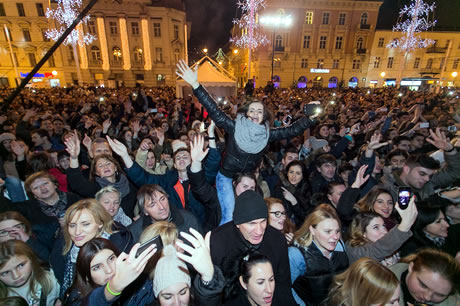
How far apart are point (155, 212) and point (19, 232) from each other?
149 centimetres

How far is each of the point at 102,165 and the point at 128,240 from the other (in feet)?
5.03

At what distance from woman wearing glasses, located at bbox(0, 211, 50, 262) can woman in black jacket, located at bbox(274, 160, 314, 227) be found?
3.21 m

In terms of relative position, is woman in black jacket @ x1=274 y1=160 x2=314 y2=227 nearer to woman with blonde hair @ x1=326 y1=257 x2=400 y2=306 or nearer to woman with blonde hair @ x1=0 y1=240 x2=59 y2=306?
woman with blonde hair @ x1=326 y1=257 x2=400 y2=306

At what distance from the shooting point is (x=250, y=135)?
9.91 feet

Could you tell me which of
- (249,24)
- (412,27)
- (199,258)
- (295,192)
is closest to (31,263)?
(199,258)

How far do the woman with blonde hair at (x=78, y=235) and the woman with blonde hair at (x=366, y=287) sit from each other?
2140mm

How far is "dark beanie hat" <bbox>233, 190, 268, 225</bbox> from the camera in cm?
204

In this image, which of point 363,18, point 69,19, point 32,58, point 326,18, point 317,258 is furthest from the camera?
point 32,58

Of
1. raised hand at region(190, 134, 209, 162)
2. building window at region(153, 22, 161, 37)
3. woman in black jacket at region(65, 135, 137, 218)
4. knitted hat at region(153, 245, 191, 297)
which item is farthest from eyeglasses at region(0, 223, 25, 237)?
building window at region(153, 22, 161, 37)

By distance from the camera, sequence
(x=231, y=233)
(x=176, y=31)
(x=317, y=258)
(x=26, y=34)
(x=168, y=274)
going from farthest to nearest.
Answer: (x=176, y=31) → (x=26, y=34) → (x=317, y=258) → (x=231, y=233) → (x=168, y=274)

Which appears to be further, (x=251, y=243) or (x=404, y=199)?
(x=404, y=199)

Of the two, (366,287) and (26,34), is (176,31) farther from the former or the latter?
(366,287)

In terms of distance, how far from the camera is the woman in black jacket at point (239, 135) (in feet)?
9.99

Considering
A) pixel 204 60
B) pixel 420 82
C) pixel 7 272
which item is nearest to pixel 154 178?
pixel 7 272
